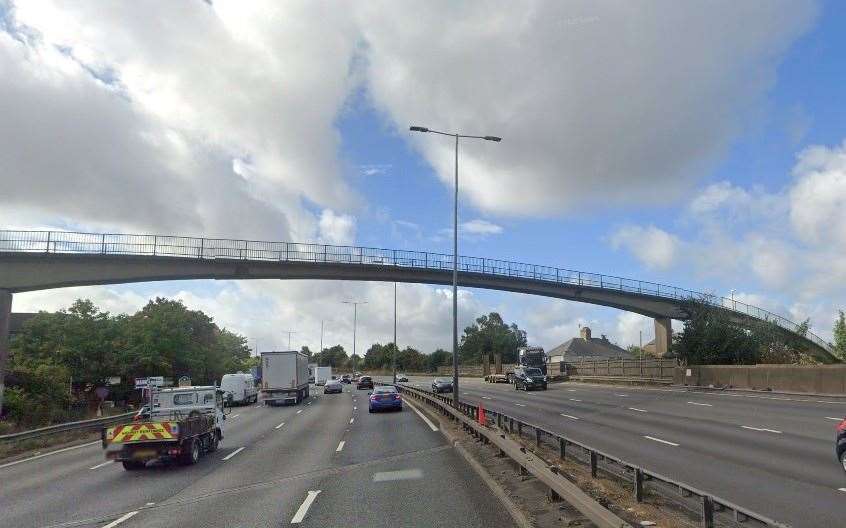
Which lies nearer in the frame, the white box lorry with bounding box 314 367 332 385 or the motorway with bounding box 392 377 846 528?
the motorway with bounding box 392 377 846 528

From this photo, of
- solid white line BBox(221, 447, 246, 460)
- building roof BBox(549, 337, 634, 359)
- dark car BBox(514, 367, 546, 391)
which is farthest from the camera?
building roof BBox(549, 337, 634, 359)

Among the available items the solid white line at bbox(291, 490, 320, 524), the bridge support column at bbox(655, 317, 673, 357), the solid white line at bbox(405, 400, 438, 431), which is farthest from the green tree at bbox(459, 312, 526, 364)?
the solid white line at bbox(291, 490, 320, 524)

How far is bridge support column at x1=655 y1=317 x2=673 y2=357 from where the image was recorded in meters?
64.0

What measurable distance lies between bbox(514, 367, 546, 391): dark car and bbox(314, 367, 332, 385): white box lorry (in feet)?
134

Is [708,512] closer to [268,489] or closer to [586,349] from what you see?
[268,489]

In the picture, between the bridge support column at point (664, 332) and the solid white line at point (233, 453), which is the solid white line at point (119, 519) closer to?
the solid white line at point (233, 453)

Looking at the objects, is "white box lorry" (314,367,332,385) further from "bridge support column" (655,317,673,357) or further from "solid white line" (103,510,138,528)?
"solid white line" (103,510,138,528)

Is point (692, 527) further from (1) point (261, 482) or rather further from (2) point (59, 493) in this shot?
(2) point (59, 493)

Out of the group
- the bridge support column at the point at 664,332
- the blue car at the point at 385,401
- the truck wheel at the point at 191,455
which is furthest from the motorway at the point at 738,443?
the bridge support column at the point at 664,332

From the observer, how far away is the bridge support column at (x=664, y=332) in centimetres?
6400

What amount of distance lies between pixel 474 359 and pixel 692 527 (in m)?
144

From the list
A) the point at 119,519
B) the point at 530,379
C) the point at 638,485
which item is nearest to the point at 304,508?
the point at 119,519

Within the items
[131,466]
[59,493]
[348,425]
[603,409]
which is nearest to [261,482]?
[59,493]

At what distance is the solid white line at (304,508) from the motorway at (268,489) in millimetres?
17
